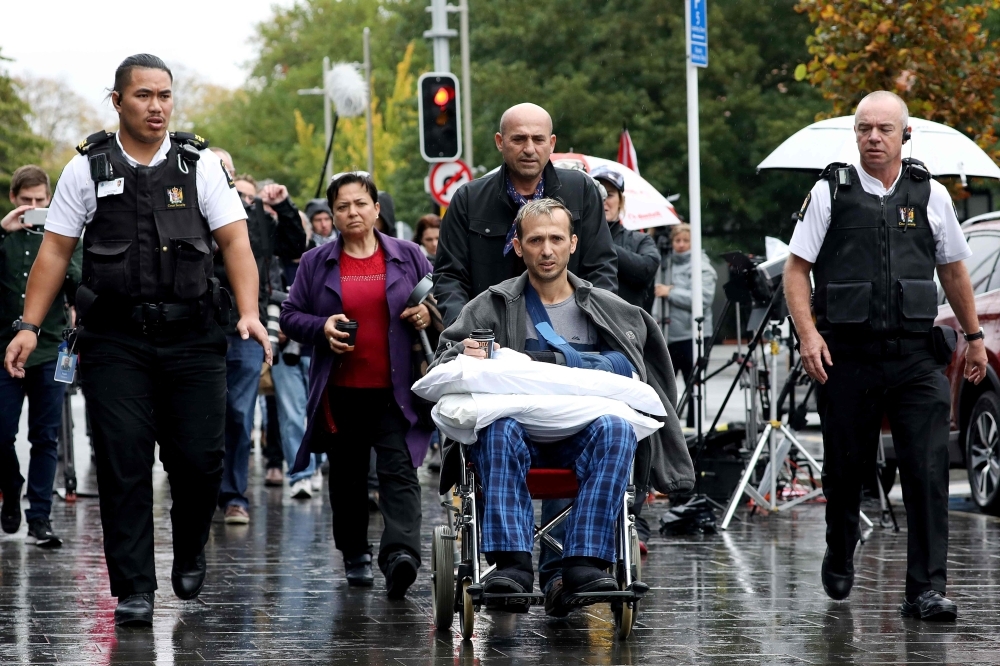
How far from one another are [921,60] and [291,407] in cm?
807

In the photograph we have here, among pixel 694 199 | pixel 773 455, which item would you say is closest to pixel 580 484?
pixel 773 455

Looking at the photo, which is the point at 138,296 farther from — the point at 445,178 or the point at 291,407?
the point at 445,178

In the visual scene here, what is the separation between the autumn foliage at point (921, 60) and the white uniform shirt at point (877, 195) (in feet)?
32.5

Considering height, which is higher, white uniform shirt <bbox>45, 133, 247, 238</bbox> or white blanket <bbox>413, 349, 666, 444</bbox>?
white uniform shirt <bbox>45, 133, 247, 238</bbox>

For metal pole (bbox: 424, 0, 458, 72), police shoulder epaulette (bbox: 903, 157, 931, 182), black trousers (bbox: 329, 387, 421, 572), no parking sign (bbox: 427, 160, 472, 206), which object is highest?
metal pole (bbox: 424, 0, 458, 72)

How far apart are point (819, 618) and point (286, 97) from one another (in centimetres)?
7154

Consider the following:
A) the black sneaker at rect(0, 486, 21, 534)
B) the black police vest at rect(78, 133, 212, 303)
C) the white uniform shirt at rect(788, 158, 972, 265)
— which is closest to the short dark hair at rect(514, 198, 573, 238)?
the white uniform shirt at rect(788, 158, 972, 265)

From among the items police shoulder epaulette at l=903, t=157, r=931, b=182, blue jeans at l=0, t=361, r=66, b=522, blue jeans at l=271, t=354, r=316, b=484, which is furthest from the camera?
blue jeans at l=271, t=354, r=316, b=484

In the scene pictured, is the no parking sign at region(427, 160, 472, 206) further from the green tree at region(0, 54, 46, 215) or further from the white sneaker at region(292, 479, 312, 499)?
the green tree at region(0, 54, 46, 215)

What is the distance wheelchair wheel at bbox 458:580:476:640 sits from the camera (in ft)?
20.0

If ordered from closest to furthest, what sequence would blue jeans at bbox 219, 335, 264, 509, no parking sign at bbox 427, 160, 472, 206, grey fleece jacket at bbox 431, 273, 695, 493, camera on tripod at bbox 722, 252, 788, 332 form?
grey fleece jacket at bbox 431, 273, 695, 493
camera on tripod at bbox 722, 252, 788, 332
blue jeans at bbox 219, 335, 264, 509
no parking sign at bbox 427, 160, 472, 206

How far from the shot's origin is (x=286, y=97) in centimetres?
7638

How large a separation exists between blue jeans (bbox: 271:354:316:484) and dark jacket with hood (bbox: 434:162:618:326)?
484cm

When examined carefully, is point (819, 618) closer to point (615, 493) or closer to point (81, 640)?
point (615, 493)
